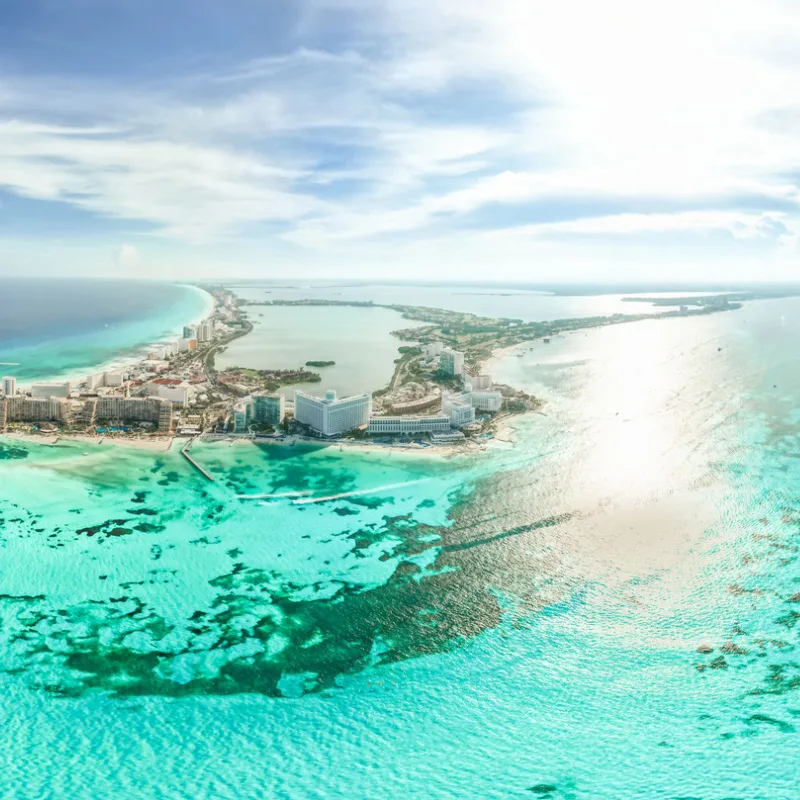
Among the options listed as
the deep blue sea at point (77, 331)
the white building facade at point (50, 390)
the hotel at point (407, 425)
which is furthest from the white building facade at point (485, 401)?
the deep blue sea at point (77, 331)

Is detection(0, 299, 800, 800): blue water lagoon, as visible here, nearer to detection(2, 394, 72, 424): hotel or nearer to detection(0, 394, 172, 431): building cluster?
detection(0, 394, 172, 431): building cluster

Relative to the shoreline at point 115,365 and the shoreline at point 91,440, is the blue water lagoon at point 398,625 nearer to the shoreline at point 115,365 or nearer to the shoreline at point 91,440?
the shoreline at point 91,440

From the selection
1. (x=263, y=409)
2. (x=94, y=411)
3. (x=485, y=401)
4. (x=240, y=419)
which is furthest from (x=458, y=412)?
(x=94, y=411)

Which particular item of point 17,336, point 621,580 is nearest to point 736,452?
point 621,580

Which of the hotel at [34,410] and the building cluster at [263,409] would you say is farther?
the building cluster at [263,409]

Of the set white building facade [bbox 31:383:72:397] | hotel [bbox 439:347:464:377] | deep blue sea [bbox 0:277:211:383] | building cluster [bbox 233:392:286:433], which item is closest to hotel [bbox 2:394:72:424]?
white building facade [bbox 31:383:72:397]

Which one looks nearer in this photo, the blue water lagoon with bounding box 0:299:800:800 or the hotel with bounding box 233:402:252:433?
the blue water lagoon with bounding box 0:299:800:800
